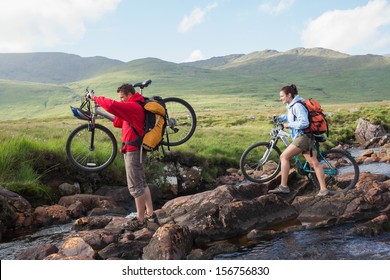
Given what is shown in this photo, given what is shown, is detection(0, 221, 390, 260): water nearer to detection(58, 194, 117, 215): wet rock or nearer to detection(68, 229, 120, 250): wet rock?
detection(68, 229, 120, 250): wet rock

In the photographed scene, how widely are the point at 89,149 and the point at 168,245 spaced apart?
4.26 metres

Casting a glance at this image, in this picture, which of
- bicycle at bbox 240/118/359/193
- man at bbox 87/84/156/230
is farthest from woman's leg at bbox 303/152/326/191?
man at bbox 87/84/156/230

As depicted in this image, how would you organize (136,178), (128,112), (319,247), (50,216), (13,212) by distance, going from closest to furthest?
(128,112), (319,247), (136,178), (13,212), (50,216)

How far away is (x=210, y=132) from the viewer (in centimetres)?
4000

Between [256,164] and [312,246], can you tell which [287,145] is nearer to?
[256,164]

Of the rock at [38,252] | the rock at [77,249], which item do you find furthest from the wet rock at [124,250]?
the rock at [38,252]

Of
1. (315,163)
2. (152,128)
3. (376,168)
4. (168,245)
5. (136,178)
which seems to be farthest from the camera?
(376,168)

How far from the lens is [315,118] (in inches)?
465

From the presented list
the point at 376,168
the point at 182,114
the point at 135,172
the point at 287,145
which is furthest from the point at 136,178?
the point at 376,168

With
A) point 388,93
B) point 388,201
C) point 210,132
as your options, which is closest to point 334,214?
point 388,201

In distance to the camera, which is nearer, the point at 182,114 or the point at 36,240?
the point at 182,114

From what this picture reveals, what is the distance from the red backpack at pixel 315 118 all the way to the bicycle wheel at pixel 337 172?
5.62 ft

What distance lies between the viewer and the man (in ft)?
30.6

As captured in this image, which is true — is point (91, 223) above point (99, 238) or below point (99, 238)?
below
